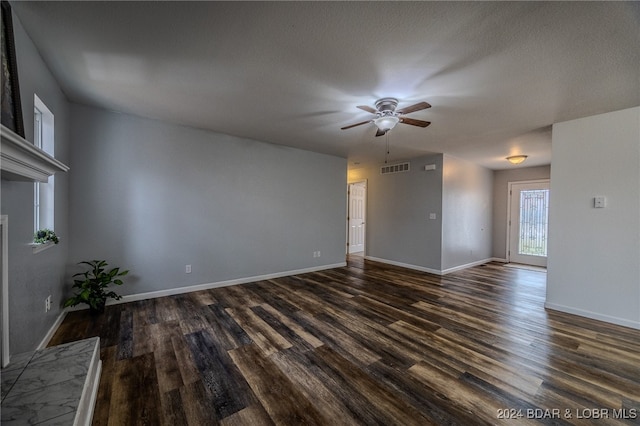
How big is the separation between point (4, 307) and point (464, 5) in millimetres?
3288

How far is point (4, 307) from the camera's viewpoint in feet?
5.04

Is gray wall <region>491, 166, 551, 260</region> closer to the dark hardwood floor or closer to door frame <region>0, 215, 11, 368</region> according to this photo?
the dark hardwood floor

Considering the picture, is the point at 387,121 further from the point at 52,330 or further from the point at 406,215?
the point at 52,330

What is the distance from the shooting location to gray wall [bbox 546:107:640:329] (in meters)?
2.87

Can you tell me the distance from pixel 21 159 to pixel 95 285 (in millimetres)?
2340

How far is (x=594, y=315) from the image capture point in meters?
3.07

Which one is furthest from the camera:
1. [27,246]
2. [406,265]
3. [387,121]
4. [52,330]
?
[406,265]

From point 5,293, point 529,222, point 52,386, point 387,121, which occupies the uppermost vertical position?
point 387,121

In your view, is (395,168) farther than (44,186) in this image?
Yes

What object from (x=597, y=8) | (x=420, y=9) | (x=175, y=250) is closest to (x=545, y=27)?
(x=597, y=8)

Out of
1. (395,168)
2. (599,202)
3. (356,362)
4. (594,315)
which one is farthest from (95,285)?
(599,202)

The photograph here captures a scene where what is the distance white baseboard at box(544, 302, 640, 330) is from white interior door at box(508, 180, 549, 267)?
3.54m

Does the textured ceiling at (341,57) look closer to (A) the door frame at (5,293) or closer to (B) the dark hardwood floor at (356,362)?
(A) the door frame at (5,293)

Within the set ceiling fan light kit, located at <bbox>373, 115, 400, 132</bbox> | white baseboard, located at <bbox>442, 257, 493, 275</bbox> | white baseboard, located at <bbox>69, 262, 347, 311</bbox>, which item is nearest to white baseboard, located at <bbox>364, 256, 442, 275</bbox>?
white baseboard, located at <bbox>442, 257, 493, 275</bbox>
